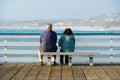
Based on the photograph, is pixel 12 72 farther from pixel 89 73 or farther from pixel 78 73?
pixel 89 73

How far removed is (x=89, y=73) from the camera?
877cm

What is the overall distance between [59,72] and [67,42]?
173 centimetres

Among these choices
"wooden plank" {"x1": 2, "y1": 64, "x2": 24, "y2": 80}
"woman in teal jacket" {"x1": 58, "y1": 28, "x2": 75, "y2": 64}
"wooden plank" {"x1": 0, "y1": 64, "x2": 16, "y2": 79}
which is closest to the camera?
"wooden plank" {"x1": 2, "y1": 64, "x2": 24, "y2": 80}

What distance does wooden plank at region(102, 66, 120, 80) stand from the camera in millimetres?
8164

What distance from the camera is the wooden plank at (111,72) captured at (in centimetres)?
816

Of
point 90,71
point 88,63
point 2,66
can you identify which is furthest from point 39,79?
point 88,63

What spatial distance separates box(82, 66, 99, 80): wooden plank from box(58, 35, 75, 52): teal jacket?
3.12 ft

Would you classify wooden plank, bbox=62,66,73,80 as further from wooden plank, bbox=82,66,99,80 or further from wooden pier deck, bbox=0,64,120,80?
wooden plank, bbox=82,66,99,80

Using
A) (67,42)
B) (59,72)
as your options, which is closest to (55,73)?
(59,72)

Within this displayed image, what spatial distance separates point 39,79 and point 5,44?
125 inches

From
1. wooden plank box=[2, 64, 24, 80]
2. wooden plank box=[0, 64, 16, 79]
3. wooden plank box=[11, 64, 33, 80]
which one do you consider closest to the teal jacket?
wooden plank box=[11, 64, 33, 80]

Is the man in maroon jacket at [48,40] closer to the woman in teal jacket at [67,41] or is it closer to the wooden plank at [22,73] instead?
the woman in teal jacket at [67,41]

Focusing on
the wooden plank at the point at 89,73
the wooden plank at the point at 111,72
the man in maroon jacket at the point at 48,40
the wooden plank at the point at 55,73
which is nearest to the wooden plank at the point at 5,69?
the man in maroon jacket at the point at 48,40

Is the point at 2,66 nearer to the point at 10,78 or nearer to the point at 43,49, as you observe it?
the point at 43,49
